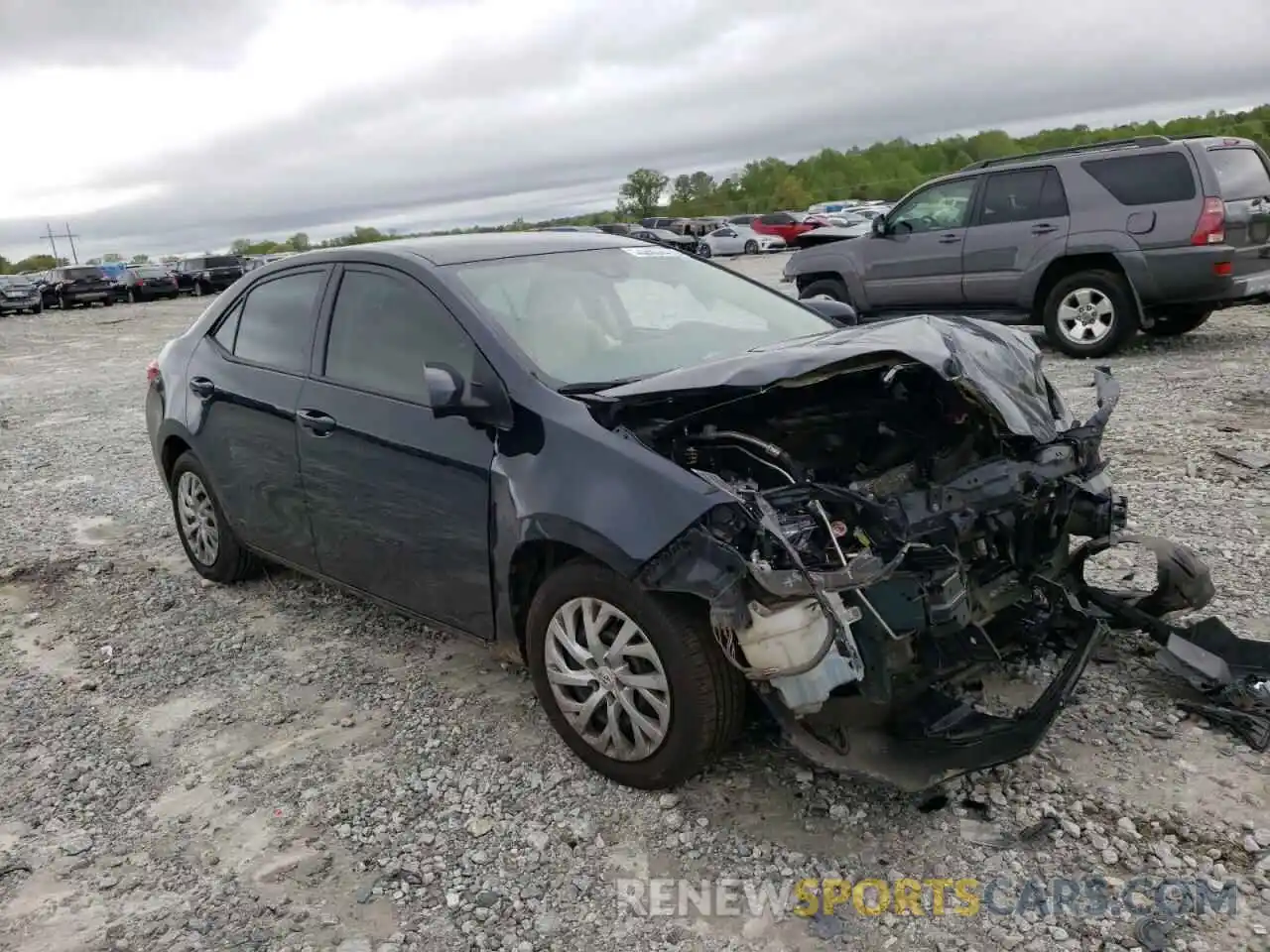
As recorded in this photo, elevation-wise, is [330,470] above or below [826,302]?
below

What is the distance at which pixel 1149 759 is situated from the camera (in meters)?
3.18

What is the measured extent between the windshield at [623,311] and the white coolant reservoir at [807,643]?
1129mm

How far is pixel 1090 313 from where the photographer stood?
32.0ft

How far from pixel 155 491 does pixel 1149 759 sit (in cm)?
677

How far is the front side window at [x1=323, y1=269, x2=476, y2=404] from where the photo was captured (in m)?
3.74

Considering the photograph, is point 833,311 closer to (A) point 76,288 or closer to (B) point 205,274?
(A) point 76,288

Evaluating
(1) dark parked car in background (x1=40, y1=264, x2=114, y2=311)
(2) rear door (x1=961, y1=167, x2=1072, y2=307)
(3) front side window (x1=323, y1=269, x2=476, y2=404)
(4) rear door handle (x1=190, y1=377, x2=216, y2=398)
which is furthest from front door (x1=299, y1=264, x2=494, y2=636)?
(1) dark parked car in background (x1=40, y1=264, x2=114, y2=311)

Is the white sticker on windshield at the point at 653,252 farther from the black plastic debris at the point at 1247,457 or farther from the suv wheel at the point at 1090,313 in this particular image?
the suv wheel at the point at 1090,313

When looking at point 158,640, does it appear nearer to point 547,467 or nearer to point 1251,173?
point 547,467

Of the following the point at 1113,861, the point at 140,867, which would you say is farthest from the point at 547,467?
the point at 1113,861

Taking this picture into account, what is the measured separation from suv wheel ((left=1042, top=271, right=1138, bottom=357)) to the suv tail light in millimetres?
755

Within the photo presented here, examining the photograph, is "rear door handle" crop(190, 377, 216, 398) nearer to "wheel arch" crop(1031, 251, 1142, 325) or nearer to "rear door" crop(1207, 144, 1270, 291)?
"wheel arch" crop(1031, 251, 1142, 325)

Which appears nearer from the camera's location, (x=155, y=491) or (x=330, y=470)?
(x=330, y=470)

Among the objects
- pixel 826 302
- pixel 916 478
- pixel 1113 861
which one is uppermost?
pixel 826 302
